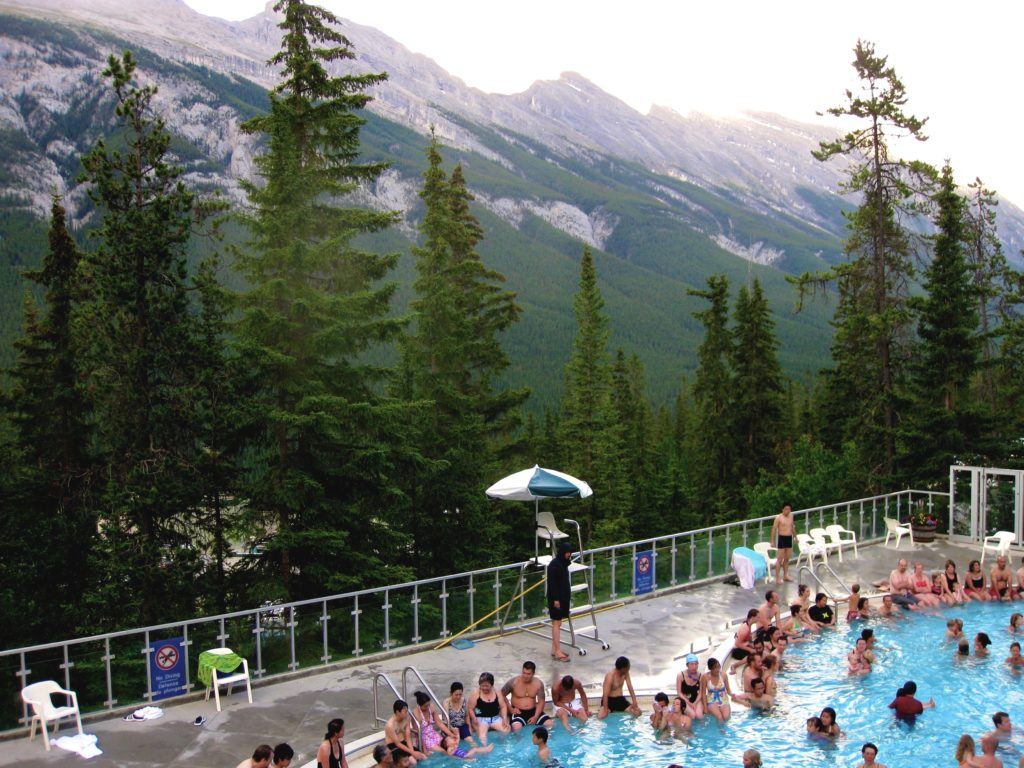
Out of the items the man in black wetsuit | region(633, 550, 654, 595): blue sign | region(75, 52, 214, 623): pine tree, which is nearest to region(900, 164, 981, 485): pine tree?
region(633, 550, 654, 595): blue sign

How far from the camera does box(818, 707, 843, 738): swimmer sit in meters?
11.9

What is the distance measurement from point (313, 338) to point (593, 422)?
2432 cm

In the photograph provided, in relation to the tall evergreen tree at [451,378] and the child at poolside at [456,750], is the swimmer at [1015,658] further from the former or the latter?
the tall evergreen tree at [451,378]

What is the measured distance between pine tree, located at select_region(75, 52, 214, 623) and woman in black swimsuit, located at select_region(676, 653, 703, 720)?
1298 centimetres

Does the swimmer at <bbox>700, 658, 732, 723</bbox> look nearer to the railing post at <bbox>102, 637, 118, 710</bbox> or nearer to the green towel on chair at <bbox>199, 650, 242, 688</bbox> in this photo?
the green towel on chair at <bbox>199, 650, 242, 688</bbox>

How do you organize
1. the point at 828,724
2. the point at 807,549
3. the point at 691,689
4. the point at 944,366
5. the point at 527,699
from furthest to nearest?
the point at 944,366, the point at 807,549, the point at 691,689, the point at 828,724, the point at 527,699

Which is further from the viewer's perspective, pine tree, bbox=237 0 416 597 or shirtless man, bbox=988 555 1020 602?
pine tree, bbox=237 0 416 597

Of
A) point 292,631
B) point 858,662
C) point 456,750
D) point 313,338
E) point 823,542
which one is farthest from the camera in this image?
point 313,338

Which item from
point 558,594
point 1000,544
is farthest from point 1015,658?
point 558,594

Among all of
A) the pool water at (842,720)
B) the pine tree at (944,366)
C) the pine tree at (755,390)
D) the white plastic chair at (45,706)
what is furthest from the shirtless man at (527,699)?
the pine tree at (755,390)

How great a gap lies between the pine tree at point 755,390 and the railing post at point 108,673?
121 ft

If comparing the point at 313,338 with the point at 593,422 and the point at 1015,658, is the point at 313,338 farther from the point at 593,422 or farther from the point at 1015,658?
the point at 593,422

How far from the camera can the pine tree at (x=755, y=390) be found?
143ft

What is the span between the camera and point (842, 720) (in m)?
12.9
